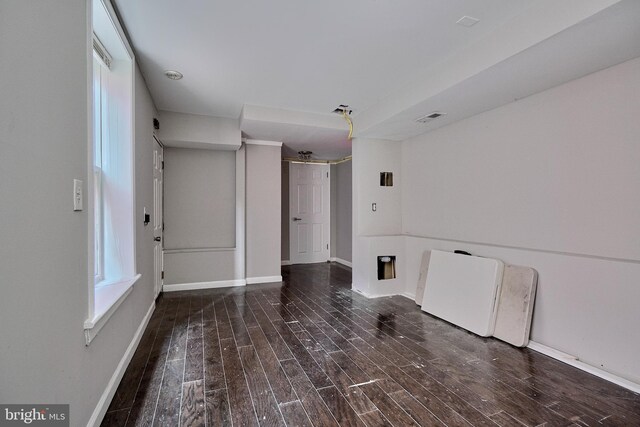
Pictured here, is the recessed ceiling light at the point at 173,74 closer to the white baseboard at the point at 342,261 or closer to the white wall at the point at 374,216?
the white wall at the point at 374,216

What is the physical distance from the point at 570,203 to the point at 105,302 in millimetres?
3474

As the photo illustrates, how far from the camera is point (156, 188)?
12.4 ft

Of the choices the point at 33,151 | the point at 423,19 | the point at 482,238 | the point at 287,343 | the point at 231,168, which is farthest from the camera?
the point at 231,168

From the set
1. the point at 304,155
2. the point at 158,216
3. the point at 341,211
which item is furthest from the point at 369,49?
the point at 341,211

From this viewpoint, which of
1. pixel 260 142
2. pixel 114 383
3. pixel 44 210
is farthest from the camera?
pixel 260 142

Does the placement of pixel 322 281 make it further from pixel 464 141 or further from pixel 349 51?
pixel 349 51

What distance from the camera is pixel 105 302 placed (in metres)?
1.78

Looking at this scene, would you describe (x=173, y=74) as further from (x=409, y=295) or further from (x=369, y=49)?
(x=409, y=295)

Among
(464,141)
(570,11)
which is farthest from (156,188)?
(570,11)

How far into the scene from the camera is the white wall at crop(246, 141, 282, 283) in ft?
15.6

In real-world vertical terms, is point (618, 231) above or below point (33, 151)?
below

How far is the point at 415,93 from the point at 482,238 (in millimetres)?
1699

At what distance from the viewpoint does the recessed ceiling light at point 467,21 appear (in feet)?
6.61

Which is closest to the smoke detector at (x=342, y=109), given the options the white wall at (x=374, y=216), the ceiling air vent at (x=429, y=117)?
the white wall at (x=374, y=216)
